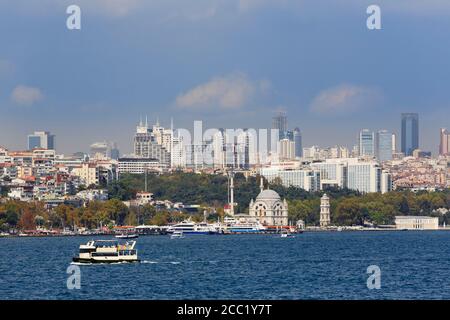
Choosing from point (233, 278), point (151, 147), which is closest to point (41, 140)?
point (151, 147)

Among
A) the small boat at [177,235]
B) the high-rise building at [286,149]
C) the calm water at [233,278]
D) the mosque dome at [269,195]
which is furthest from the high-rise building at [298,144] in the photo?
the calm water at [233,278]

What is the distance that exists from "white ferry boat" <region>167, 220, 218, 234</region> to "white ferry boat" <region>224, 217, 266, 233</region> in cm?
331

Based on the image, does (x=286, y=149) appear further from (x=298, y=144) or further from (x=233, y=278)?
(x=233, y=278)

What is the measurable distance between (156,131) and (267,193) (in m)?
33.7

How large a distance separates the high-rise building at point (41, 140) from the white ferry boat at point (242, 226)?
121 ft

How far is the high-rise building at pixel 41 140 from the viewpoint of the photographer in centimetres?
11756

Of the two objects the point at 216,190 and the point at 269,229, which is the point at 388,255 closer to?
the point at 269,229

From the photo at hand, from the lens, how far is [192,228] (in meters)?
74.2

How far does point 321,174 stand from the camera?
358 feet

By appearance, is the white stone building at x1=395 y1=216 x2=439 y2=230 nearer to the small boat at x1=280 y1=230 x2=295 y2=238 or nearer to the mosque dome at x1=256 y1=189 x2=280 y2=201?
the mosque dome at x1=256 y1=189 x2=280 y2=201

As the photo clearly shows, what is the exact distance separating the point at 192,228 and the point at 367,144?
4926 centimetres

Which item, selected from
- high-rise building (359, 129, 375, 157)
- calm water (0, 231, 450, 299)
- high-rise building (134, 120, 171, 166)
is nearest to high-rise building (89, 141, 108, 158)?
high-rise building (134, 120, 171, 166)

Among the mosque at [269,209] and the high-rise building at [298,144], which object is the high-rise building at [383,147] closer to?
the high-rise building at [298,144]

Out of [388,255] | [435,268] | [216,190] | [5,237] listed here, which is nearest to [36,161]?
[216,190]
